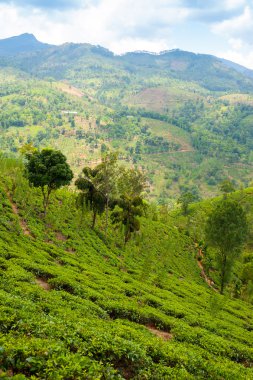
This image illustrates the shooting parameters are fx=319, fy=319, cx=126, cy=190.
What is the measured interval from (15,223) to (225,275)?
39125 millimetres

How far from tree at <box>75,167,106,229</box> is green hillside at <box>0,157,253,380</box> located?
5.08m

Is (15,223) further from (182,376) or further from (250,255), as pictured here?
(250,255)

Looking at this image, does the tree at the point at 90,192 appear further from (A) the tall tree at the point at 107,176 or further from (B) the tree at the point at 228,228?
(B) the tree at the point at 228,228

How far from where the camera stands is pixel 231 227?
55562 millimetres

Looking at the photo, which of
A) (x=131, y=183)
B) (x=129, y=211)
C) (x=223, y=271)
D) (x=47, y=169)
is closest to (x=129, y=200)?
(x=129, y=211)

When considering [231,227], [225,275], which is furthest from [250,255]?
[231,227]

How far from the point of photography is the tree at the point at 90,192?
57.0 meters

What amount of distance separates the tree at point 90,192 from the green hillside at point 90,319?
5.08m

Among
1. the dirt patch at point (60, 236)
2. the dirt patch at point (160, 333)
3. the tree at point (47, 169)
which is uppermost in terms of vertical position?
the tree at point (47, 169)

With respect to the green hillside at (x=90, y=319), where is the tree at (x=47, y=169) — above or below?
above

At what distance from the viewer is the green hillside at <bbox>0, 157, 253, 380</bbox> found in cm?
1370

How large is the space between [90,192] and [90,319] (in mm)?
38204

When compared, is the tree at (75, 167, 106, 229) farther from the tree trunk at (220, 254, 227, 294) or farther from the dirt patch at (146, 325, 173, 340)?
the dirt patch at (146, 325, 173, 340)

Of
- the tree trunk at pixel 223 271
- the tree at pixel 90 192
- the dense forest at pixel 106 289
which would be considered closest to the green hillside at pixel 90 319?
the dense forest at pixel 106 289
